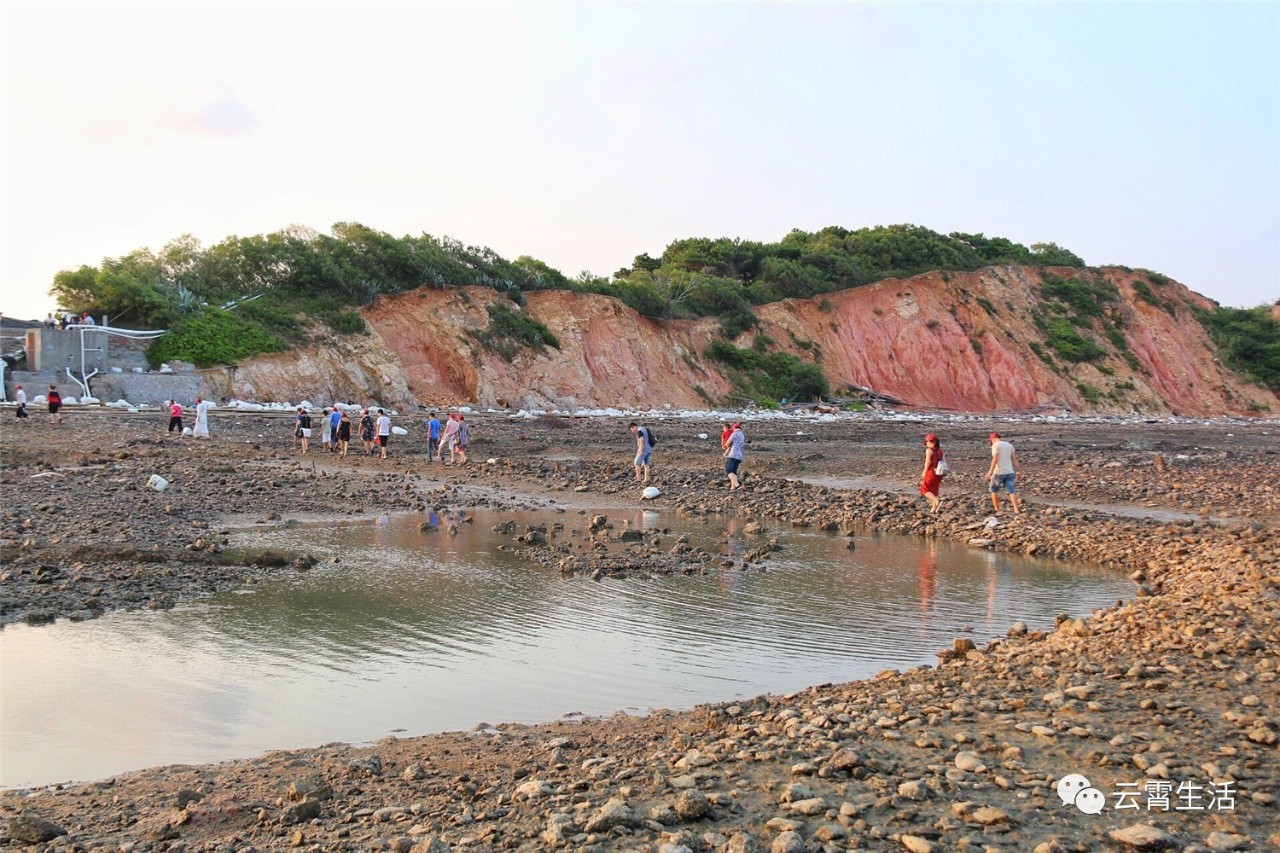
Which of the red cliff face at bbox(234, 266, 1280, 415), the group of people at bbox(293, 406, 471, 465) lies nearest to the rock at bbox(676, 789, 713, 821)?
the group of people at bbox(293, 406, 471, 465)

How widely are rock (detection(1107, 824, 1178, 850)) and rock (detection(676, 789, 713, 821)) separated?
69.8 inches

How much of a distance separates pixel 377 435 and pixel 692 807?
21.6m

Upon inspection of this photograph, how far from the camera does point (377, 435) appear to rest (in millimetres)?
25031

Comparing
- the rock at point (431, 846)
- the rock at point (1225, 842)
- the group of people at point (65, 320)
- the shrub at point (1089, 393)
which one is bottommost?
the rock at point (431, 846)

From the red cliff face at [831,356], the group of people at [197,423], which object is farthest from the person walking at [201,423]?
the red cliff face at [831,356]

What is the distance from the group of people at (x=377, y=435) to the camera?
24172 millimetres

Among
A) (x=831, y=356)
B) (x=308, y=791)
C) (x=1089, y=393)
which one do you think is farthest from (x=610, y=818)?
(x=1089, y=393)

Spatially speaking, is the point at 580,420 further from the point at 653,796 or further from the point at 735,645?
the point at 653,796

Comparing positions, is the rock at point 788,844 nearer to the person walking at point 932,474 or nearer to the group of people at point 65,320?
the person walking at point 932,474

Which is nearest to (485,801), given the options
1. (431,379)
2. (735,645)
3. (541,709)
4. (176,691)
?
(541,709)

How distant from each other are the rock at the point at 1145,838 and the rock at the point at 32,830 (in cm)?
482

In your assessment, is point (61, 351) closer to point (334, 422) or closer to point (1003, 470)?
point (334, 422)

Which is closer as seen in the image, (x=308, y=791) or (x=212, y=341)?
(x=308, y=791)

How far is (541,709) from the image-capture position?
7.21m
